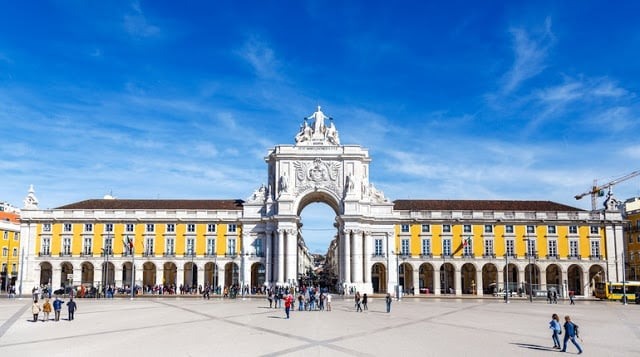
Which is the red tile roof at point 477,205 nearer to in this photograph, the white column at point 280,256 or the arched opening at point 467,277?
the arched opening at point 467,277

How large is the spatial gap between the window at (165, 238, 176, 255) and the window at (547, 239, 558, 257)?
51140 millimetres

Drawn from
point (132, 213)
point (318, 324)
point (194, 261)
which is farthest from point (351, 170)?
point (318, 324)

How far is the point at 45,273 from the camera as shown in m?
82.6

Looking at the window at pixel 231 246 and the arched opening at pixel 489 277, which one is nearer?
the window at pixel 231 246

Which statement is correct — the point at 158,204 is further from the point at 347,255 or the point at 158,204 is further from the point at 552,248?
the point at 552,248

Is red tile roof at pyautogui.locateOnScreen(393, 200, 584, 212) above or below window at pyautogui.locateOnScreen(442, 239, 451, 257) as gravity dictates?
above

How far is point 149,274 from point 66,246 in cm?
1178

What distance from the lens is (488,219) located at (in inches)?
3177

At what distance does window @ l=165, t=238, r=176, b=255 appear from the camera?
81356 millimetres

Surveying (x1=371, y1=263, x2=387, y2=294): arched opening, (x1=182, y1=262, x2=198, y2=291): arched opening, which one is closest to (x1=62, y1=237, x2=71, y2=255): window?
(x1=182, y1=262, x2=198, y2=291): arched opening

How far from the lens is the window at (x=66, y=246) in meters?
81.1

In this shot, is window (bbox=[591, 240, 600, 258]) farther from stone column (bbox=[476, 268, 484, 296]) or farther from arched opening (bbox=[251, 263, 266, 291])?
arched opening (bbox=[251, 263, 266, 291])

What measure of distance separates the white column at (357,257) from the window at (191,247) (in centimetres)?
2198

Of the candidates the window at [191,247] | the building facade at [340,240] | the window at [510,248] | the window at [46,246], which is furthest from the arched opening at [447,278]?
the window at [46,246]
